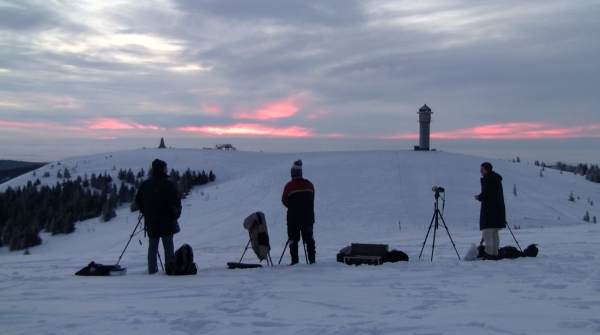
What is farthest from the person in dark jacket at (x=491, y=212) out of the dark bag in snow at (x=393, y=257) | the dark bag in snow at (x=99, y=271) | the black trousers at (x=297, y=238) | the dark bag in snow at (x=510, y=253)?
the dark bag in snow at (x=99, y=271)

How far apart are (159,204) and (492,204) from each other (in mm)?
6041

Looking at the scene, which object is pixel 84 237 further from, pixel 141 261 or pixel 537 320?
pixel 537 320

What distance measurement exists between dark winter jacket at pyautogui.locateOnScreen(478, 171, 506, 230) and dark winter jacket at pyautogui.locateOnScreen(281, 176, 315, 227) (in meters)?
3.20

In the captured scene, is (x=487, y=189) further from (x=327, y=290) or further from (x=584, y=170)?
(x=584, y=170)

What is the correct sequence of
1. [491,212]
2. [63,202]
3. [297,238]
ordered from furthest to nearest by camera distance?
[63,202]
[491,212]
[297,238]

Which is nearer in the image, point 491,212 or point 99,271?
point 99,271

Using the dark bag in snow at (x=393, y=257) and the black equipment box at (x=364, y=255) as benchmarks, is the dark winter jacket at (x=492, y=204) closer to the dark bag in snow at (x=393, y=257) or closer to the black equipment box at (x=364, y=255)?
the dark bag in snow at (x=393, y=257)

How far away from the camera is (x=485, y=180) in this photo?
31.2ft

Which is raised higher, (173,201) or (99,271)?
(173,201)

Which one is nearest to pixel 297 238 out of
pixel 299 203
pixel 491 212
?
pixel 299 203

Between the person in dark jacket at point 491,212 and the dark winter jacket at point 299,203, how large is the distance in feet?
10.5

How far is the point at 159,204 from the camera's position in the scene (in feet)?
28.3

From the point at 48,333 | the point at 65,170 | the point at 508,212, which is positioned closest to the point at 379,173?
the point at 508,212

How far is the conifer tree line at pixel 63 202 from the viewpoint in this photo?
20.3 m
